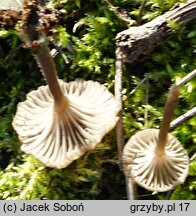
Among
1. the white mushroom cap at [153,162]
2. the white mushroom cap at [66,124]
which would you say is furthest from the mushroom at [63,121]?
the white mushroom cap at [153,162]

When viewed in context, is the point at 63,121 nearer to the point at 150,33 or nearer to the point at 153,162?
the point at 153,162

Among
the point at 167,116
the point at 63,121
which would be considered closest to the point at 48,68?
the point at 63,121

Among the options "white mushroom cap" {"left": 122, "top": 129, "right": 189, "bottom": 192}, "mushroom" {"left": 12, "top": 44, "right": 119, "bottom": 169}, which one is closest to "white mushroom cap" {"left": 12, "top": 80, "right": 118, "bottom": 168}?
"mushroom" {"left": 12, "top": 44, "right": 119, "bottom": 169}

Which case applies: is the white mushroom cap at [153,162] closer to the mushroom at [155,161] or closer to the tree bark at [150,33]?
the mushroom at [155,161]

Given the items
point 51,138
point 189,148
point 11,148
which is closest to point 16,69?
point 11,148

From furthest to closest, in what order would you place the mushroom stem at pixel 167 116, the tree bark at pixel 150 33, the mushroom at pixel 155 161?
the tree bark at pixel 150 33
the mushroom at pixel 155 161
the mushroom stem at pixel 167 116

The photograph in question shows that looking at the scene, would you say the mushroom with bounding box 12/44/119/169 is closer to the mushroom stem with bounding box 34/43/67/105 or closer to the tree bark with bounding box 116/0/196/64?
the mushroom stem with bounding box 34/43/67/105
